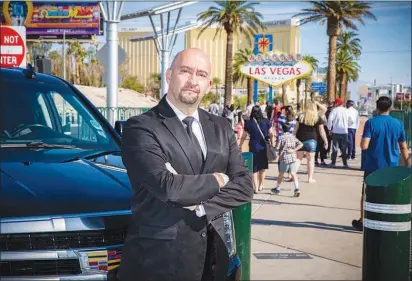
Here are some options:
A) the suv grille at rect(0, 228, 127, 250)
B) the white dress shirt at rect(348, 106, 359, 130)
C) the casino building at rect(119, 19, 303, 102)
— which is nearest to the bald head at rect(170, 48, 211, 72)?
the suv grille at rect(0, 228, 127, 250)

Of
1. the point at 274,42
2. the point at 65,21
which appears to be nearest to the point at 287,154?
the point at 65,21

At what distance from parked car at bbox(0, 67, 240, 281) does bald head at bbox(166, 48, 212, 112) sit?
0.60m

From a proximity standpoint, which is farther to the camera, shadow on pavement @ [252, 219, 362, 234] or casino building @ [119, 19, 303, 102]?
casino building @ [119, 19, 303, 102]

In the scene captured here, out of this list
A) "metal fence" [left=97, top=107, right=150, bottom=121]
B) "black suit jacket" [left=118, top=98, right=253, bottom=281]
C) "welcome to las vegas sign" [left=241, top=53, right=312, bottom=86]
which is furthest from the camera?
"welcome to las vegas sign" [left=241, top=53, right=312, bottom=86]

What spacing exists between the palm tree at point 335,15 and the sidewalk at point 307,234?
22.9 m

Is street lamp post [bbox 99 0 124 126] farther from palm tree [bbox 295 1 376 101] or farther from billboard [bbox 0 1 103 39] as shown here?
billboard [bbox 0 1 103 39]

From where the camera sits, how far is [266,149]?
33.1 ft

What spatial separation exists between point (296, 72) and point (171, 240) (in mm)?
21612

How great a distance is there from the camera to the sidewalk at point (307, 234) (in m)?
5.97

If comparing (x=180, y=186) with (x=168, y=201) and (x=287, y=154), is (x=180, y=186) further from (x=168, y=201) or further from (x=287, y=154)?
(x=287, y=154)

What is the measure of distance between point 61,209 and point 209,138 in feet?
2.53

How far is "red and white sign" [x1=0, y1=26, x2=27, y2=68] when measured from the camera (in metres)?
9.46

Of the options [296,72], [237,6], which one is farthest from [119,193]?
[237,6]

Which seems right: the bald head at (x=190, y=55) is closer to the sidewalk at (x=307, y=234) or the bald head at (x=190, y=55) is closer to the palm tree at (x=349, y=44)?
the sidewalk at (x=307, y=234)
